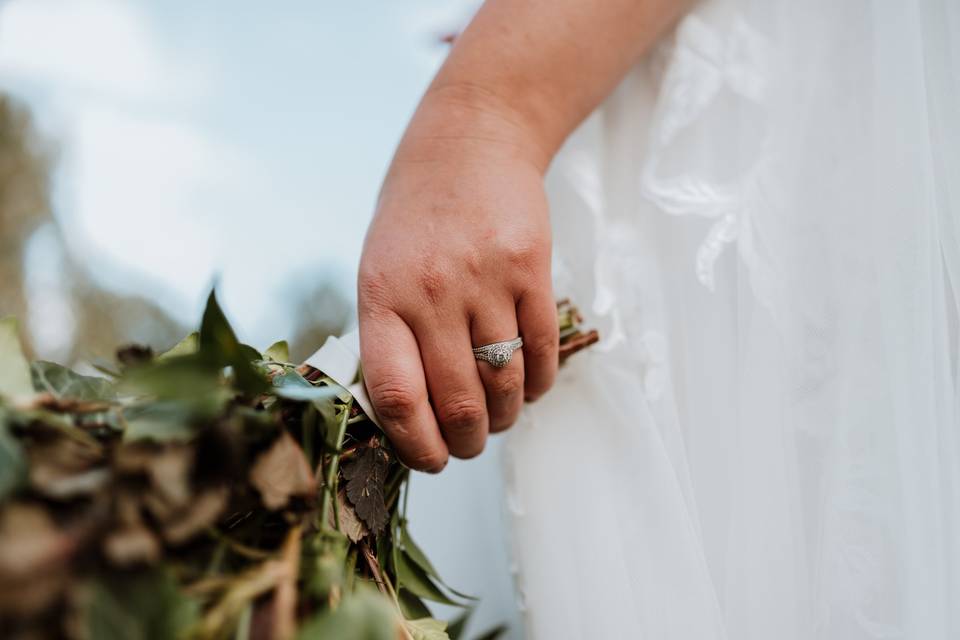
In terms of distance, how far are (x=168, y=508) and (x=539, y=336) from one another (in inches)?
12.9

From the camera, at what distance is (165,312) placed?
8.41 ft

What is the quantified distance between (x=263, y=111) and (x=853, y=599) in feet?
9.53

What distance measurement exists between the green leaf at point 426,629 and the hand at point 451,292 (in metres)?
0.11

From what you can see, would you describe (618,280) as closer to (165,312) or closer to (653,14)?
(653,14)

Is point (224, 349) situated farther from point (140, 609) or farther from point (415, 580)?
point (415, 580)

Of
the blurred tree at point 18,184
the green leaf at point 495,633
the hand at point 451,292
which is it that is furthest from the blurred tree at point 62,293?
the hand at point 451,292

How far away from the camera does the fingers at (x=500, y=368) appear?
480 millimetres

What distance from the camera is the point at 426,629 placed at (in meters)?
0.41

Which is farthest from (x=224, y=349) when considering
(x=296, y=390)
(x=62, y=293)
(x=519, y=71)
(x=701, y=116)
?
(x=62, y=293)

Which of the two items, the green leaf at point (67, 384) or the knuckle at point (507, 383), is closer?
the green leaf at point (67, 384)

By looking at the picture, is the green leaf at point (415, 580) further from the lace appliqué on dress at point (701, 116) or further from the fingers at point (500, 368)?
the lace appliqué on dress at point (701, 116)

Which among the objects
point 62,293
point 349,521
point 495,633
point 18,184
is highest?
point 18,184

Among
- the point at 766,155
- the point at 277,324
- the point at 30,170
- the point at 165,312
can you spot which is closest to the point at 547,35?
the point at 766,155

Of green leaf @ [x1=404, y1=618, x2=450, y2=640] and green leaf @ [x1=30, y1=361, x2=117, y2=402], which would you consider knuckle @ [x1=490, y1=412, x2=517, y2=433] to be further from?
green leaf @ [x1=30, y1=361, x2=117, y2=402]
